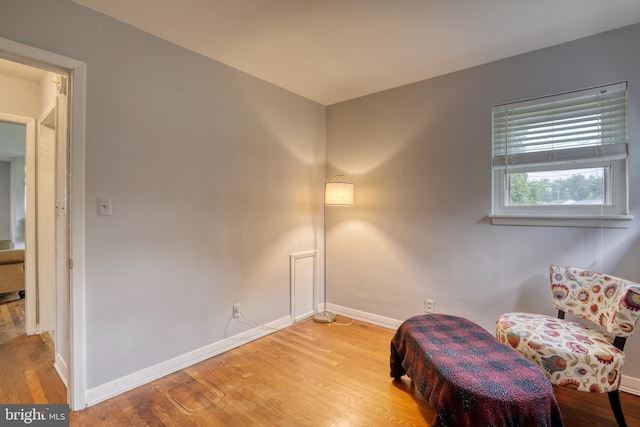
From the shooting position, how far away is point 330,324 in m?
→ 3.19

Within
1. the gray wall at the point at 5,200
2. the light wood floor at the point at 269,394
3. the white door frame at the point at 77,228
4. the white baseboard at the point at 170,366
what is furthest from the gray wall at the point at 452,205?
the gray wall at the point at 5,200

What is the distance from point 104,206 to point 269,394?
5.34 ft

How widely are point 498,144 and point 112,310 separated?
3.17 m

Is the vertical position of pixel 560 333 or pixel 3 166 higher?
pixel 3 166

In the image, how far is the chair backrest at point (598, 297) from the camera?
162 centimetres

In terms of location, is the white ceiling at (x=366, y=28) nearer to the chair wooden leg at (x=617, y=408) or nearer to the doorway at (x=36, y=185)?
the doorway at (x=36, y=185)

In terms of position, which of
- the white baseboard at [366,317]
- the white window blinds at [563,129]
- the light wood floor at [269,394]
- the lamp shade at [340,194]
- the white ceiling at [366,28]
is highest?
the white ceiling at [366,28]

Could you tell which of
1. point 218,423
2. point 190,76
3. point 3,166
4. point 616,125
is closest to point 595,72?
point 616,125

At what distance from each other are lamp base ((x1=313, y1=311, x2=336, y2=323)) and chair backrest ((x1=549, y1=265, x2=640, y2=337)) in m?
2.01

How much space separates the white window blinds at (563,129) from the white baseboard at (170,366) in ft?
8.63

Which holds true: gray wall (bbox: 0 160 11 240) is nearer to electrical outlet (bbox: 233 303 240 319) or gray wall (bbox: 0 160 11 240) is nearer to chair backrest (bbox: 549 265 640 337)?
electrical outlet (bbox: 233 303 240 319)

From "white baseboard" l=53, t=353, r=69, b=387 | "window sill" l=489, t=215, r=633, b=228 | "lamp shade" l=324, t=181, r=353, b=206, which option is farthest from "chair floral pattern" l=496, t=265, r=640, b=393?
"white baseboard" l=53, t=353, r=69, b=387

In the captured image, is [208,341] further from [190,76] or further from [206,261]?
[190,76]

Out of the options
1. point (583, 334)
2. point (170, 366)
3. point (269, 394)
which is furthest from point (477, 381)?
point (170, 366)
